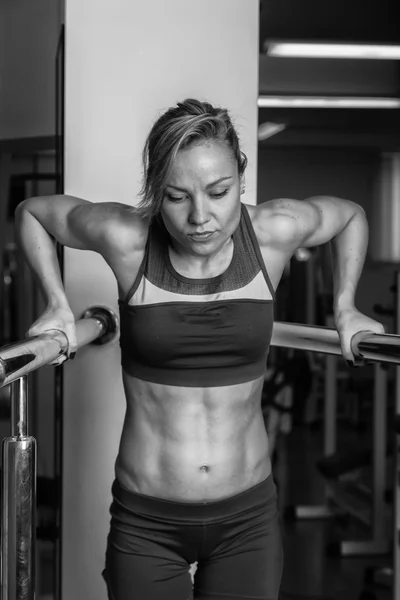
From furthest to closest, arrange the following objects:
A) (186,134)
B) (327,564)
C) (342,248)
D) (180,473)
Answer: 1. (327,564)
2. (342,248)
3. (180,473)
4. (186,134)

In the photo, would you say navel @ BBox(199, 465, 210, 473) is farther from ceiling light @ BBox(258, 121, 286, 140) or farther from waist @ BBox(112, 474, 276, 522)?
→ ceiling light @ BBox(258, 121, 286, 140)

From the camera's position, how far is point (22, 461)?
118cm

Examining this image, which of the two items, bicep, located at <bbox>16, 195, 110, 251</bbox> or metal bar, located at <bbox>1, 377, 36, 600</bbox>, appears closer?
metal bar, located at <bbox>1, 377, 36, 600</bbox>

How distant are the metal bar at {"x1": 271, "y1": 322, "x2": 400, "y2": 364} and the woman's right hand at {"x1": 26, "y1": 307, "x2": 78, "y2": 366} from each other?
460 millimetres

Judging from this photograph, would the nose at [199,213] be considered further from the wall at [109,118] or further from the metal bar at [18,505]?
the wall at [109,118]

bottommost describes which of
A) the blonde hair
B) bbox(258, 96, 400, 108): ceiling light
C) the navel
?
the navel

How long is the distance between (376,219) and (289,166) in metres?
1.01

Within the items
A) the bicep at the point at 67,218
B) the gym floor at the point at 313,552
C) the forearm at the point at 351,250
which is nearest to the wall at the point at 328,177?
the gym floor at the point at 313,552

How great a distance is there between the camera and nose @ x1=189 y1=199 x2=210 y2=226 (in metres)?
1.37

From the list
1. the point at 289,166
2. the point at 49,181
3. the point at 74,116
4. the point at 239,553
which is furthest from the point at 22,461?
the point at 289,166

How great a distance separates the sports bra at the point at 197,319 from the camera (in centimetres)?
147

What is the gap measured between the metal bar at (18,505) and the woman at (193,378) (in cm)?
31

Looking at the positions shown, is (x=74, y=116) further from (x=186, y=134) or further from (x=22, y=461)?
(x=22, y=461)

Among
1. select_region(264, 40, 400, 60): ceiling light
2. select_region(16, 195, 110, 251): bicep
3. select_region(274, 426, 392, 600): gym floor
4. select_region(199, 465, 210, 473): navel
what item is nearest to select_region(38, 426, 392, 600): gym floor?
select_region(274, 426, 392, 600): gym floor
